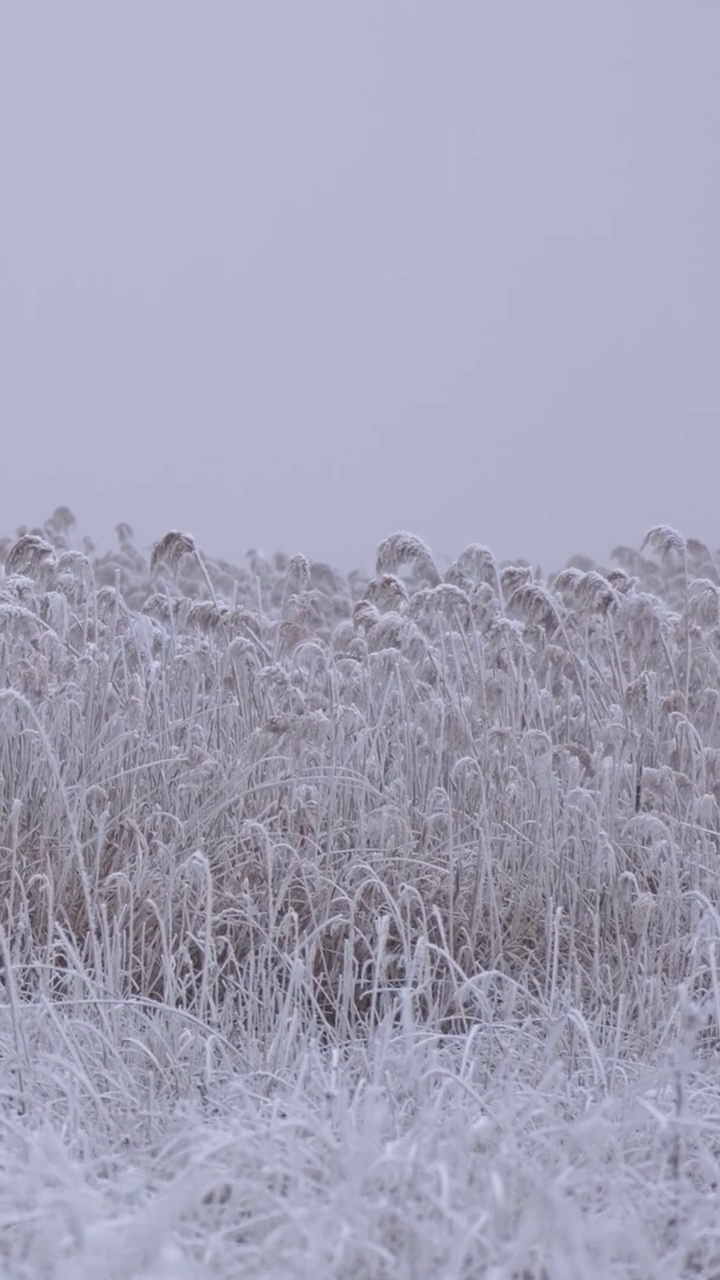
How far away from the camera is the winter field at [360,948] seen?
1840 mm

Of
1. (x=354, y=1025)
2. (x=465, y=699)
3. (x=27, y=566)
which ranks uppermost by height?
(x=27, y=566)

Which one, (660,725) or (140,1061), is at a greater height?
(660,725)

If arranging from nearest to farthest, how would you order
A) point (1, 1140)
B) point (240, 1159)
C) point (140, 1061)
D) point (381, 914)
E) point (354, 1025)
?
point (240, 1159) < point (1, 1140) < point (140, 1061) < point (354, 1025) < point (381, 914)

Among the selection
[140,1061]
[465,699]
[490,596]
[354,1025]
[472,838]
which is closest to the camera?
[140,1061]

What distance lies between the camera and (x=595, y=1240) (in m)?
1.71

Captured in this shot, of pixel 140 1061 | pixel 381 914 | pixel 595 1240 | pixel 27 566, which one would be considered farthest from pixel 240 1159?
pixel 27 566

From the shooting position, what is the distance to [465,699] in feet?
15.0

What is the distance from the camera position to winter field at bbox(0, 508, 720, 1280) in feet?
6.04

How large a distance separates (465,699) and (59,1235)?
2.98 meters

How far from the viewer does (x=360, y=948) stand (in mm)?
3695

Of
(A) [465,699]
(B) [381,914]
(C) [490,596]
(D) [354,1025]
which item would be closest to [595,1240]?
(D) [354,1025]

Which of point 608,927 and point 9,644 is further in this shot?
point 9,644

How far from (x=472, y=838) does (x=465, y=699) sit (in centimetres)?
53

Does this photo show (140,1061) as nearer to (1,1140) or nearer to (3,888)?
(1,1140)
